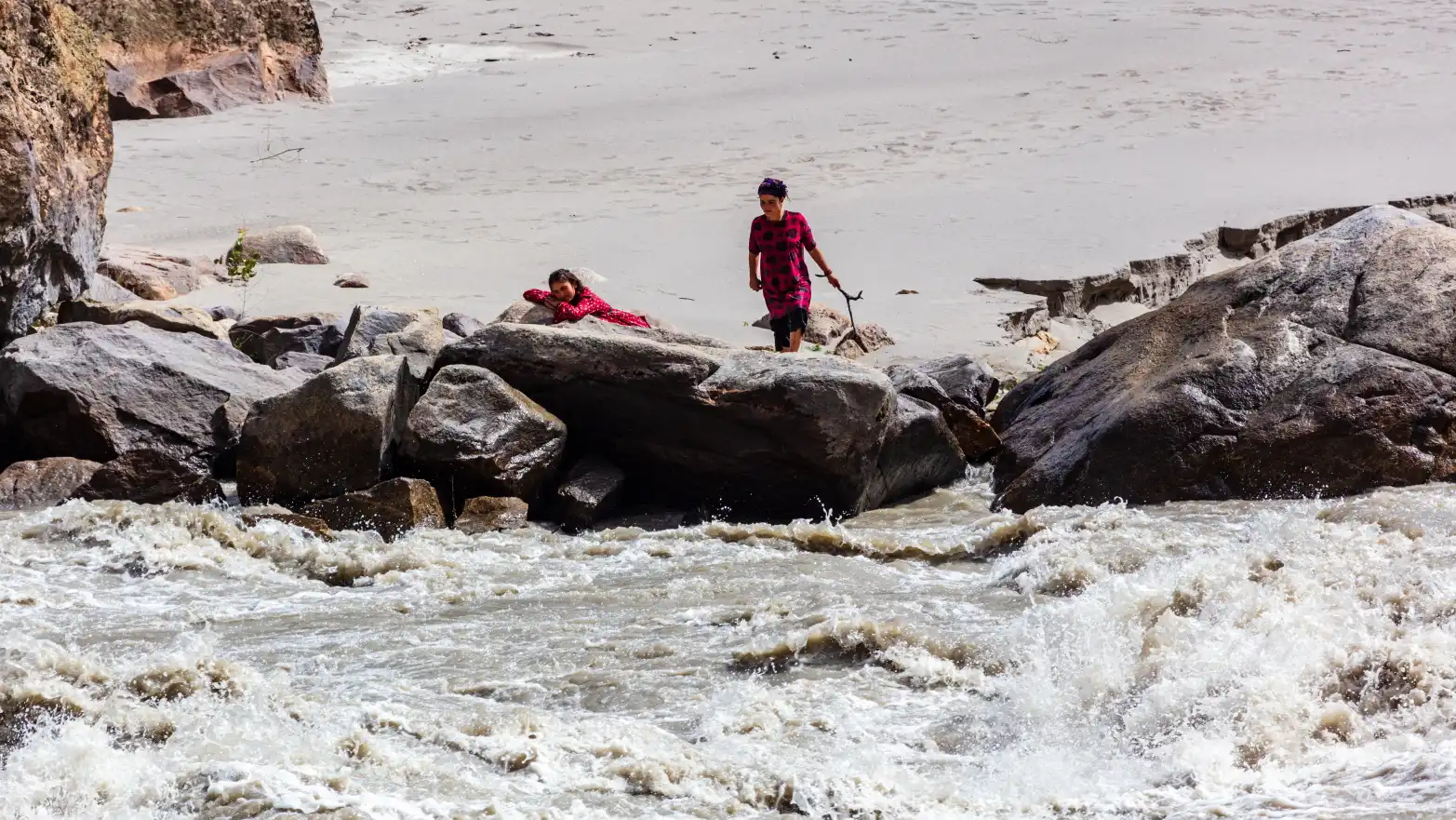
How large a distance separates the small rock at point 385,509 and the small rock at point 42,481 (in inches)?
49.8

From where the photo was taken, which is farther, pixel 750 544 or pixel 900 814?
pixel 750 544

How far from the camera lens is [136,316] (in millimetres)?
9539

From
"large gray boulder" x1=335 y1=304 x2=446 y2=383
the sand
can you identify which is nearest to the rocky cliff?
the sand

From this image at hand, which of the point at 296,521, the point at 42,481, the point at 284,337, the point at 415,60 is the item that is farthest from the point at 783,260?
the point at 415,60

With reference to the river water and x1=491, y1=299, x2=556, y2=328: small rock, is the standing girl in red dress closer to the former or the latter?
x1=491, y1=299, x2=556, y2=328: small rock

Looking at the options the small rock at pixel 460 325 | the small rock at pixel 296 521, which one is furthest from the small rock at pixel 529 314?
the small rock at pixel 296 521

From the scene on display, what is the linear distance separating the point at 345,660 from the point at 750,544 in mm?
2225

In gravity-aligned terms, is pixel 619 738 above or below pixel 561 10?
below

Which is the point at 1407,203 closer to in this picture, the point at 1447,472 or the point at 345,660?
the point at 1447,472

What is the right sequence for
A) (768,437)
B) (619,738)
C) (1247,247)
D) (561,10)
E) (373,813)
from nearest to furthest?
(373,813) → (619,738) → (768,437) → (1247,247) → (561,10)

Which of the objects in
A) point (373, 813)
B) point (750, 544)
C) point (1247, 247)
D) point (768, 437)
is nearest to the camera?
point (373, 813)

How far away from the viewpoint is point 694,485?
7.77m

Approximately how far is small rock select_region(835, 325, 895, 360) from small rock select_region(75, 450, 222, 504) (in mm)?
4507

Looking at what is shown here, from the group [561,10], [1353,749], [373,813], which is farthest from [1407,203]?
[561,10]
